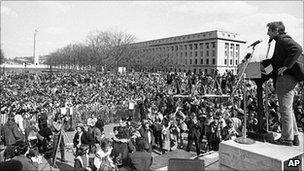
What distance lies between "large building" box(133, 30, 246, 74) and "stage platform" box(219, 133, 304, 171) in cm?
7593

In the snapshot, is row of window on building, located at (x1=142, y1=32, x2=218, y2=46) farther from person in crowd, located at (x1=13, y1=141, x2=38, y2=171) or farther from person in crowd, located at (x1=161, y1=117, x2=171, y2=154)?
person in crowd, located at (x1=13, y1=141, x2=38, y2=171)

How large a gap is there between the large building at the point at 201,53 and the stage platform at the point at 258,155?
7593 centimetres

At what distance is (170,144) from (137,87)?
667 inches

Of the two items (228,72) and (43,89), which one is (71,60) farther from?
(228,72)

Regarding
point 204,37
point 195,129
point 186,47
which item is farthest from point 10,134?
point 186,47

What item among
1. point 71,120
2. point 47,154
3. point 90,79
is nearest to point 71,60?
point 90,79

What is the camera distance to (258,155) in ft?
11.9

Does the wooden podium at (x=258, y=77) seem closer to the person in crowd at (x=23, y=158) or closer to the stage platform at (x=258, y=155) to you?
the stage platform at (x=258, y=155)

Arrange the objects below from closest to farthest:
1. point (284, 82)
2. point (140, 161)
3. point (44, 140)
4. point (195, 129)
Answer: point (284, 82) → point (140, 161) → point (44, 140) → point (195, 129)

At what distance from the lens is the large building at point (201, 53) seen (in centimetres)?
8626

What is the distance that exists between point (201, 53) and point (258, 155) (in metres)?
94.1

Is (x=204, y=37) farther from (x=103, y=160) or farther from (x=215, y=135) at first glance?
(x=103, y=160)

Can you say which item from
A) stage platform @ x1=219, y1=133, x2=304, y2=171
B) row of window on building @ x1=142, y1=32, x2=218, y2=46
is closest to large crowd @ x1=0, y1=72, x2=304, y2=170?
stage platform @ x1=219, y1=133, x2=304, y2=171

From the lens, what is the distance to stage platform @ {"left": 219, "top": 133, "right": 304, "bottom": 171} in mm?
3474
